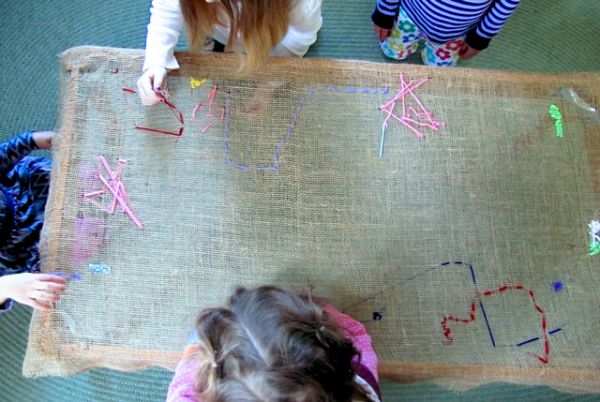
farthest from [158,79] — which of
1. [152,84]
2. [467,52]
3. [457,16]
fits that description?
[467,52]

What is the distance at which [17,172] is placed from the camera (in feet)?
2.84

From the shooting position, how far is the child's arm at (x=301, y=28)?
812mm

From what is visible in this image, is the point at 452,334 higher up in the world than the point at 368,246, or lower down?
lower down

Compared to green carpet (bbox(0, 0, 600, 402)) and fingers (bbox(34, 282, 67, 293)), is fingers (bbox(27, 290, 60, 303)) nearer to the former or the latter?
fingers (bbox(34, 282, 67, 293))

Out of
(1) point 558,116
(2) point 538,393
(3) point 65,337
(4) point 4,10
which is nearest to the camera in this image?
(3) point 65,337

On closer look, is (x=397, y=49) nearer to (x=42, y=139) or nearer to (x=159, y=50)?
(x=159, y=50)

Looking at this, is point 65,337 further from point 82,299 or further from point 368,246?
point 368,246

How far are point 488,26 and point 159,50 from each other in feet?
2.08

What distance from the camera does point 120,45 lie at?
1.14m

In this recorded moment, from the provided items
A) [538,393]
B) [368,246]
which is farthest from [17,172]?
[538,393]

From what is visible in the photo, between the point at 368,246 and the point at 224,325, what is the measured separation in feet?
0.88

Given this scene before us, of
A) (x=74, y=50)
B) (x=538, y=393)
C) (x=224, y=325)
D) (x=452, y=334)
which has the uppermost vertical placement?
(x=74, y=50)

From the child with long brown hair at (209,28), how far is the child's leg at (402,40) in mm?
320

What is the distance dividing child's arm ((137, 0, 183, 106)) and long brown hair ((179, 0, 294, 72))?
4 centimetres
